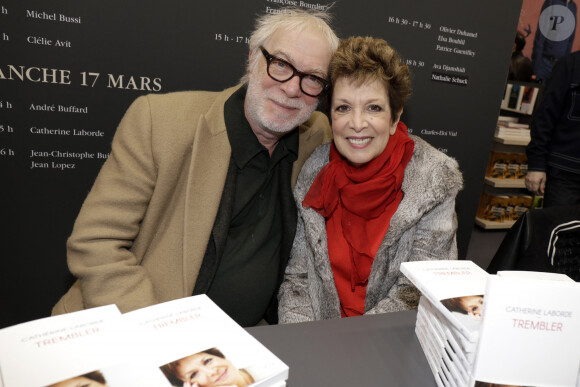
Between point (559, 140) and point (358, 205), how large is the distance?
6.54 feet

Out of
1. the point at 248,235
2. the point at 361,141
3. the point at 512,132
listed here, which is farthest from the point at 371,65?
the point at 512,132

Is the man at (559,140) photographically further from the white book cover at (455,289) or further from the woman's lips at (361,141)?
the white book cover at (455,289)

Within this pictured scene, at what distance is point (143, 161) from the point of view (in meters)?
1.61

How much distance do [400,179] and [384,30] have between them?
1203 millimetres

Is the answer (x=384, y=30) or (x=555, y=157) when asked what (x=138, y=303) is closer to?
(x=384, y=30)

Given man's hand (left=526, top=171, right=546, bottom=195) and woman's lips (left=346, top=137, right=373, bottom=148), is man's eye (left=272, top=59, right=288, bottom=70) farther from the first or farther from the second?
man's hand (left=526, top=171, right=546, bottom=195)

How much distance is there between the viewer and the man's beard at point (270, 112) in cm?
180

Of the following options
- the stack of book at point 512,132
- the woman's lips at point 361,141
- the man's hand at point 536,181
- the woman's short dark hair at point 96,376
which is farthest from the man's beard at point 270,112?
the stack of book at point 512,132

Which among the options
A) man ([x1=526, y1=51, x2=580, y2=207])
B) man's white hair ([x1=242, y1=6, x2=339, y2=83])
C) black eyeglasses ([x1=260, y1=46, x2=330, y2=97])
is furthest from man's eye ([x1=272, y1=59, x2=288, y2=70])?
man ([x1=526, y1=51, x2=580, y2=207])

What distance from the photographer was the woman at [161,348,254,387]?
0.71m

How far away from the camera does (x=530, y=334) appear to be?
799 mm

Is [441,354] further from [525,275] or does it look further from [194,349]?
[194,349]

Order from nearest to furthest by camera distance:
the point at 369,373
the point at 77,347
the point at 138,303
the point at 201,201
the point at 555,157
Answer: the point at 77,347 < the point at 369,373 < the point at 138,303 < the point at 201,201 < the point at 555,157

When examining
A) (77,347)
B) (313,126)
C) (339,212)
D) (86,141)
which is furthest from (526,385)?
(86,141)
